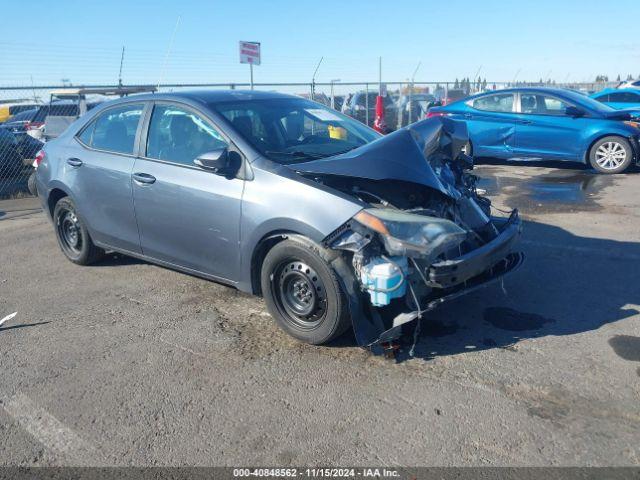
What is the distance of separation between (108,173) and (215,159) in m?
1.58

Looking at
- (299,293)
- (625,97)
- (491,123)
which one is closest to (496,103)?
(491,123)

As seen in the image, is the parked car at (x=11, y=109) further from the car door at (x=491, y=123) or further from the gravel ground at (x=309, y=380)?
the gravel ground at (x=309, y=380)

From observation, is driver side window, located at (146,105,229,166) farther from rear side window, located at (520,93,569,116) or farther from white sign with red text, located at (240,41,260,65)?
white sign with red text, located at (240,41,260,65)

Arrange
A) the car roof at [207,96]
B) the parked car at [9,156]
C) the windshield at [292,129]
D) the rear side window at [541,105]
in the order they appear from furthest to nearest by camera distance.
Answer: the parked car at [9,156]
the rear side window at [541,105]
the car roof at [207,96]
the windshield at [292,129]

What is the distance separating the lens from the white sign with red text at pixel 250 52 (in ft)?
44.4

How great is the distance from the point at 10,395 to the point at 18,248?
3.81 meters

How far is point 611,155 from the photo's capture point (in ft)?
33.1

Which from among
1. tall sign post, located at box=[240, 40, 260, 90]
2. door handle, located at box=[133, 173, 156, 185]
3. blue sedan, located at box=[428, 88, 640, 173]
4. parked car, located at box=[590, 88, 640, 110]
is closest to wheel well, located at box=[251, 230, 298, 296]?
door handle, located at box=[133, 173, 156, 185]

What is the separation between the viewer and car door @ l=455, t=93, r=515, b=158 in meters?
10.9

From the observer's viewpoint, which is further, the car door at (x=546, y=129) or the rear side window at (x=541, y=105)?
the rear side window at (x=541, y=105)

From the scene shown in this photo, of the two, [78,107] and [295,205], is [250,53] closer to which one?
[78,107]

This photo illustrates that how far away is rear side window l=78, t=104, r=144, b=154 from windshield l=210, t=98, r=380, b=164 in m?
0.97

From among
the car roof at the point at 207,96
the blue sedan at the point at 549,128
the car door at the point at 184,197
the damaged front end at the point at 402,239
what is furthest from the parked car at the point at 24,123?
the damaged front end at the point at 402,239

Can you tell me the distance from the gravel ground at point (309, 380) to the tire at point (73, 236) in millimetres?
392
